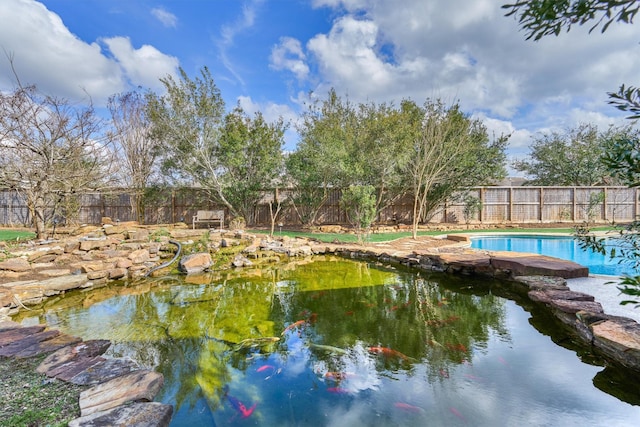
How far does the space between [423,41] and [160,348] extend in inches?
403

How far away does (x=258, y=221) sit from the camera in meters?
13.1

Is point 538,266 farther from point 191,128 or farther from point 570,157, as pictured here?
point 570,157

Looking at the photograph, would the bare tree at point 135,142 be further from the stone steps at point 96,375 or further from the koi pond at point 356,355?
the stone steps at point 96,375

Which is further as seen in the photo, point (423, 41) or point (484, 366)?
point (423, 41)

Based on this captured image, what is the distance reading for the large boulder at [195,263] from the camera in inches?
251

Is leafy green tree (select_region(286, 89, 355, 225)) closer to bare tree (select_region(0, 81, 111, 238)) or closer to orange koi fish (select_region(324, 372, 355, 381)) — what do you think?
bare tree (select_region(0, 81, 111, 238))

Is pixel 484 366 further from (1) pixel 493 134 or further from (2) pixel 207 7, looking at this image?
(1) pixel 493 134

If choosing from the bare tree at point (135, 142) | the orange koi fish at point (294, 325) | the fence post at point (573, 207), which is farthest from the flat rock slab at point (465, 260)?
the bare tree at point (135, 142)

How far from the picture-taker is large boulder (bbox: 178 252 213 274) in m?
6.37

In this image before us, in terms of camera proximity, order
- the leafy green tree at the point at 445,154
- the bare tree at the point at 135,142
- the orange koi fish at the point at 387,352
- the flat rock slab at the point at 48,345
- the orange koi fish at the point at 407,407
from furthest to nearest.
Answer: the bare tree at the point at 135,142 → the leafy green tree at the point at 445,154 → the orange koi fish at the point at 387,352 → the flat rock slab at the point at 48,345 → the orange koi fish at the point at 407,407

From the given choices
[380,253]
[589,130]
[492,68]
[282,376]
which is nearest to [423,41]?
[492,68]

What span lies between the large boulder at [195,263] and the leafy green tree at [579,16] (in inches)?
259

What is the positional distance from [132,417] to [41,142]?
801cm

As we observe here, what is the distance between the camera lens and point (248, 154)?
11.5 metres
